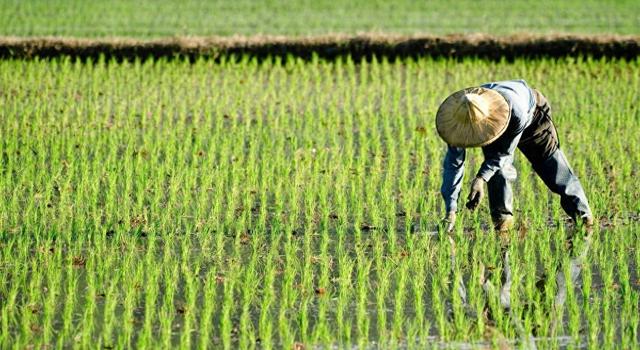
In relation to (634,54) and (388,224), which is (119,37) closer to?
(634,54)

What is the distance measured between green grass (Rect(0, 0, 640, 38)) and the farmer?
5.61m

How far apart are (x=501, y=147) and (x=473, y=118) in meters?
0.46

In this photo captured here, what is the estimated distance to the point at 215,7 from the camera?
44.5ft


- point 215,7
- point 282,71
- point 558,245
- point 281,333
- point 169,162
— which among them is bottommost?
point 281,333

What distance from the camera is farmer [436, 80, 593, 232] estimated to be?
528 cm

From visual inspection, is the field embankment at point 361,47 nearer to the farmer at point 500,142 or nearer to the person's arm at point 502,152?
the farmer at point 500,142

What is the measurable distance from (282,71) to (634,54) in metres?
3.30

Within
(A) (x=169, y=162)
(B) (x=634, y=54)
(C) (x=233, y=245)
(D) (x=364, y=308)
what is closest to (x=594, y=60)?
(B) (x=634, y=54)

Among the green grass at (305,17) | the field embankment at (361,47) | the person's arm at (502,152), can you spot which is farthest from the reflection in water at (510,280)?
the green grass at (305,17)

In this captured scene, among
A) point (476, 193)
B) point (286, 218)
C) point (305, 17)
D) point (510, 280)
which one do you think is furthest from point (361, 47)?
point (510, 280)

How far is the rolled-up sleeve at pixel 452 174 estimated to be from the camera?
18.6 ft

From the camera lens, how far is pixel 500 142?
223 inches

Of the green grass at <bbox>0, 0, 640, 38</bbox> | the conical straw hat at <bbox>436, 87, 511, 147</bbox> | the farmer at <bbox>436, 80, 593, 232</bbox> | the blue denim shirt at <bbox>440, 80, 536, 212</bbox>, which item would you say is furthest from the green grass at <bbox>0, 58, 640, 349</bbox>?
the green grass at <bbox>0, 0, 640, 38</bbox>

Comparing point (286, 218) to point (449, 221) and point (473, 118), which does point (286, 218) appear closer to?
point (449, 221)
